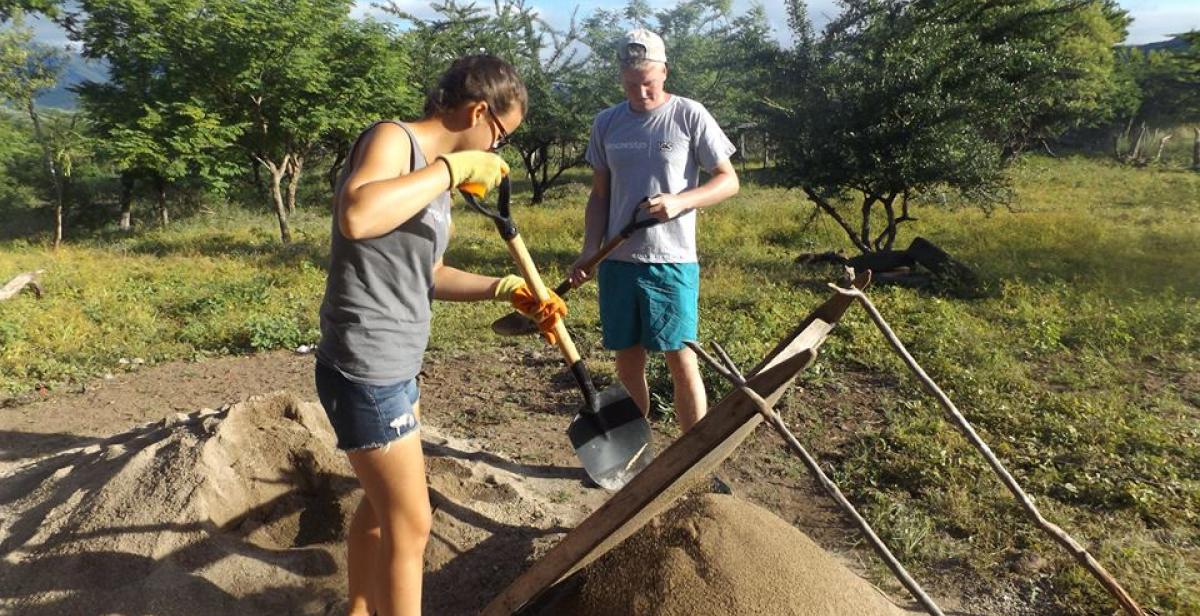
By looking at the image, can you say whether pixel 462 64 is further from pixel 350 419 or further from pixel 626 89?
pixel 626 89

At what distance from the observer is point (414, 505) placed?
183cm

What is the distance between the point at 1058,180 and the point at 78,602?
859 inches

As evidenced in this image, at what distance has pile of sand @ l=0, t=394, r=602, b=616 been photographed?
2396 mm

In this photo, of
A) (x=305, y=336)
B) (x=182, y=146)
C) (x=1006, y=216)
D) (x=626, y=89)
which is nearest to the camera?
(x=626, y=89)

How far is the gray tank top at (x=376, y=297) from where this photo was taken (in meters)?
1.67

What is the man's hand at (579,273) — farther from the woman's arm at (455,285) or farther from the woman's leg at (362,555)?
the woman's leg at (362,555)

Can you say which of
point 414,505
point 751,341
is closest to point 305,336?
point 751,341

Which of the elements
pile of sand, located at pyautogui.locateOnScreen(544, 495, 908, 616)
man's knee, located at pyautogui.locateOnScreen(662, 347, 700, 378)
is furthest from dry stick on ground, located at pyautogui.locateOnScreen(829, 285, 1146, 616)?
man's knee, located at pyautogui.locateOnScreen(662, 347, 700, 378)

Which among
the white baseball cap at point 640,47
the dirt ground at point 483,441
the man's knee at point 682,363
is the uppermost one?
the white baseball cap at point 640,47

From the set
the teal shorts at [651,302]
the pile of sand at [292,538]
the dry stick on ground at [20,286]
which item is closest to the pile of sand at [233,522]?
the pile of sand at [292,538]

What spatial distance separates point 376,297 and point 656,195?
129 centimetres

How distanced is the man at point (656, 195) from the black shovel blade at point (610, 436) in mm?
272

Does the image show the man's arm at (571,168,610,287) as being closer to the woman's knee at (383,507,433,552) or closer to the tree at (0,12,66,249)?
the woman's knee at (383,507,433,552)

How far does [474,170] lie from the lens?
1.71 m
